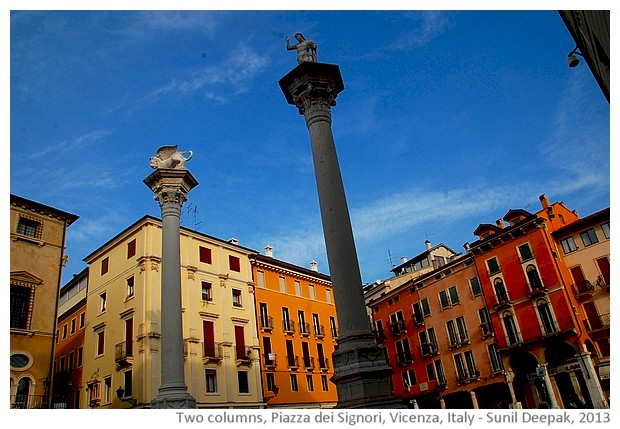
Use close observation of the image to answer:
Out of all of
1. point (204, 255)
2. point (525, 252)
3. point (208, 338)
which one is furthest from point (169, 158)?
point (525, 252)

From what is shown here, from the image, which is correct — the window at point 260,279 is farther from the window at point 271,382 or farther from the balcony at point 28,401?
the balcony at point 28,401

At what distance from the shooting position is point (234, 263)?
40219mm

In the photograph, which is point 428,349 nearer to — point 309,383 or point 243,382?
point 309,383

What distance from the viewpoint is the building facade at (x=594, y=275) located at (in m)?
34.8

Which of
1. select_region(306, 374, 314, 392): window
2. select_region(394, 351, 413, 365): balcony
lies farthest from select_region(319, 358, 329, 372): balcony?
select_region(394, 351, 413, 365): balcony

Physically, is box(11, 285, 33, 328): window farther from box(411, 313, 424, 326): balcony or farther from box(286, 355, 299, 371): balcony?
box(411, 313, 424, 326): balcony

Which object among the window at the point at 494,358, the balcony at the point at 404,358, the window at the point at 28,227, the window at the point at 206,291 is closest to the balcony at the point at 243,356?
the window at the point at 206,291

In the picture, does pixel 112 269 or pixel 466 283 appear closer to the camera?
pixel 112 269
